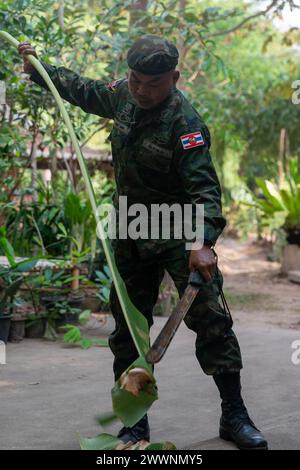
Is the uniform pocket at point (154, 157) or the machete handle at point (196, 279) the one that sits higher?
the uniform pocket at point (154, 157)

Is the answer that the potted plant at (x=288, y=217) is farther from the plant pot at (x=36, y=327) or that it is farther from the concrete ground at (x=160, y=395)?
the plant pot at (x=36, y=327)

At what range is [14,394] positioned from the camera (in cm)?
423

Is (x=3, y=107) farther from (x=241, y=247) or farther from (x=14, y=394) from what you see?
(x=241, y=247)

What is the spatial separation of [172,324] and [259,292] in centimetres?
642

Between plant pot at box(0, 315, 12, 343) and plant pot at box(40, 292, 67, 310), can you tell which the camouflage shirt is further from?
plant pot at box(40, 292, 67, 310)

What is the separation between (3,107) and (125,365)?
3.52 metres

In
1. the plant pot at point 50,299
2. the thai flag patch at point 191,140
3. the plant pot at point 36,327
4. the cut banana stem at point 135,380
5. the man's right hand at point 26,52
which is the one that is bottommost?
the plant pot at point 36,327

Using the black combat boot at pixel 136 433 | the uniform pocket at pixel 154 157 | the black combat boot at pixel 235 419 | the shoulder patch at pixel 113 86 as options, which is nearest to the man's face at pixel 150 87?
the uniform pocket at pixel 154 157

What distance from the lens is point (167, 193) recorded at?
10.8ft

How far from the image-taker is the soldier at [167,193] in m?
3.11

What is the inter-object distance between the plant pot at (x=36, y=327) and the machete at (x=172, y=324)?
10.2 ft

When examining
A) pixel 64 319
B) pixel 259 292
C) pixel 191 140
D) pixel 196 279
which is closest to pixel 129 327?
pixel 196 279
